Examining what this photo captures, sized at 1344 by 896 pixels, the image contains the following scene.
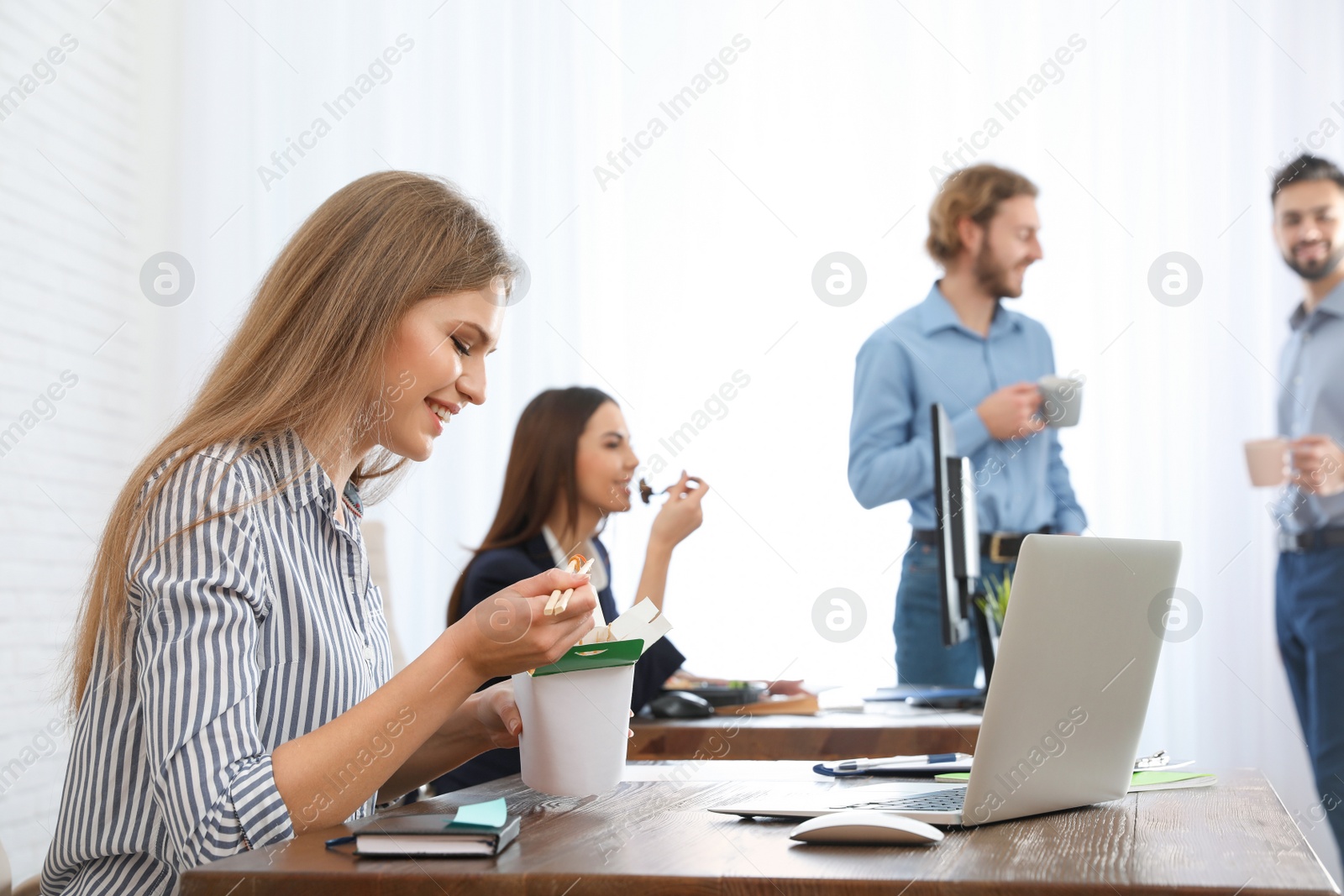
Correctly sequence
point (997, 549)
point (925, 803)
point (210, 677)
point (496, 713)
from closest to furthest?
point (210, 677) → point (925, 803) → point (496, 713) → point (997, 549)

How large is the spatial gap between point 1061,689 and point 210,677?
2.26ft

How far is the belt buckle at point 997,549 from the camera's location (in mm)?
2662

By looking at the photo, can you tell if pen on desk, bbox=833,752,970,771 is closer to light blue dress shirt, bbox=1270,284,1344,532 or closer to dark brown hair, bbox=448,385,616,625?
dark brown hair, bbox=448,385,616,625

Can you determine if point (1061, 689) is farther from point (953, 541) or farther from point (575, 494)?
point (575, 494)

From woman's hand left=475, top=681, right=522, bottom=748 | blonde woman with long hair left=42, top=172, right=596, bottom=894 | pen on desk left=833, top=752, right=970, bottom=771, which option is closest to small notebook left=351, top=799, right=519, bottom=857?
blonde woman with long hair left=42, top=172, right=596, bottom=894

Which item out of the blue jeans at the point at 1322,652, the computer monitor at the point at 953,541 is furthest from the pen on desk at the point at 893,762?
the blue jeans at the point at 1322,652

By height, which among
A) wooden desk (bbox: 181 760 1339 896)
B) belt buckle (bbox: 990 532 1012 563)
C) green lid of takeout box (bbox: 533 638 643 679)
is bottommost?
wooden desk (bbox: 181 760 1339 896)

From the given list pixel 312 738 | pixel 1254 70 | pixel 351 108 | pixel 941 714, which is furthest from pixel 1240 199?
pixel 312 738

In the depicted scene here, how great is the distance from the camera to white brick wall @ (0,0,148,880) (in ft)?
9.68

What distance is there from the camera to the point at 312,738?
921 mm

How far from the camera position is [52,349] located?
3146 mm

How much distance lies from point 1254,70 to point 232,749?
140 inches

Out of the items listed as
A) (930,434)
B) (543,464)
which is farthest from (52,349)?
(930,434)

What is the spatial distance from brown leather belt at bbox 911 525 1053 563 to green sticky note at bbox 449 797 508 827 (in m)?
1.92
